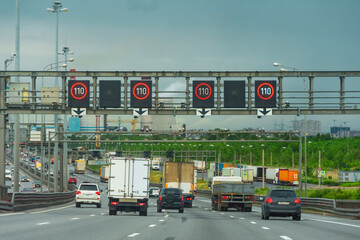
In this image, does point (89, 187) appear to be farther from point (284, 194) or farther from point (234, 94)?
A: point (284, 194)

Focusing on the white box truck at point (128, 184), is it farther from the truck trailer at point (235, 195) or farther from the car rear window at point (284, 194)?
the truck trailer at point (235, 195)

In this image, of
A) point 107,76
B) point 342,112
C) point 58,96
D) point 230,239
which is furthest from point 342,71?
point 230,239

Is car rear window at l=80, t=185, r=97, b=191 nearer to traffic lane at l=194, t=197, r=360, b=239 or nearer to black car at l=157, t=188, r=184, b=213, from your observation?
black car at l=157, t=188, r=184, b=213

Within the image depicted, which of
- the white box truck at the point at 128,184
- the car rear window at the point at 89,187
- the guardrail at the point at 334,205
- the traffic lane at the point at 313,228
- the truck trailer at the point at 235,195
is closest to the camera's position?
the traffic lane at the point at 313,228

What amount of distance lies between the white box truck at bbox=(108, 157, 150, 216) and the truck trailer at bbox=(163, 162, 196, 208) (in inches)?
857

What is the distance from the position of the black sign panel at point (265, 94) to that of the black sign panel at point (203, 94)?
2720 mm

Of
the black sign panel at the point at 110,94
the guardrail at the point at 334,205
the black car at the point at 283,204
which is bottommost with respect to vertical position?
the guardrail at the point at 334,205

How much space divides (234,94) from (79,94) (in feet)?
30.5

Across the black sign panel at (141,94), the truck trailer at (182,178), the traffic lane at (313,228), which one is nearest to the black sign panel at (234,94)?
the black sign panel at (141,94)

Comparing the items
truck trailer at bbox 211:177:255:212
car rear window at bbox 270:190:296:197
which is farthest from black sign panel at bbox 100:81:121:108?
truck trailer at bbox 211:177:255:212

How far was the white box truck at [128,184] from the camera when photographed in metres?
35.3

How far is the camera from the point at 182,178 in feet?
190

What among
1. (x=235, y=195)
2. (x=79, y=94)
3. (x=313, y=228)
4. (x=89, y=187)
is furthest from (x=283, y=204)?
(x=89, y=187)

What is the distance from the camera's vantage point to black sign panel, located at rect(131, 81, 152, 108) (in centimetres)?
3944
